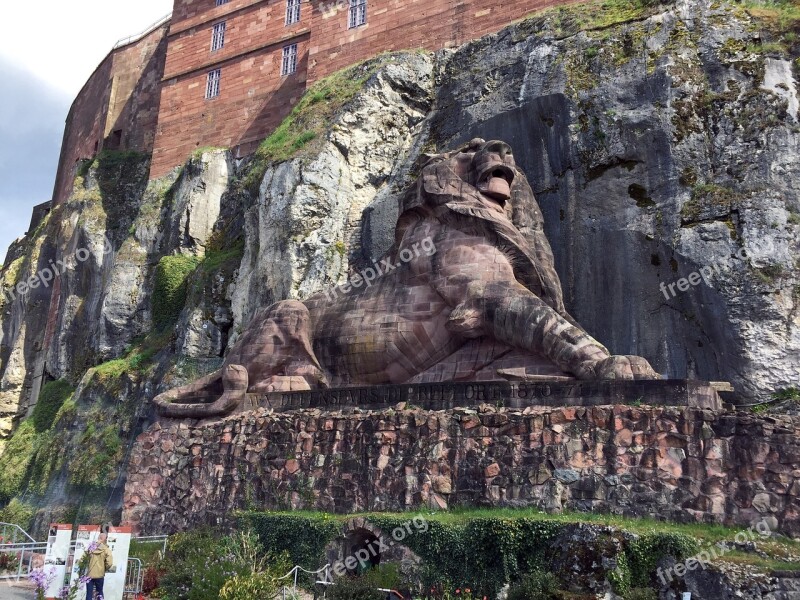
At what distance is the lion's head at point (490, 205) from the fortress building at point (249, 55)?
1047 centimetres

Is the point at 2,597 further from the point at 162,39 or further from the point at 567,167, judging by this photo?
the point at 162,39

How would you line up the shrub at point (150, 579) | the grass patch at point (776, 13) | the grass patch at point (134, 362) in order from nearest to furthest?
the shrub at point (150, 579), the grass patch at point (776, 13), the grass patch at point (134, 362)

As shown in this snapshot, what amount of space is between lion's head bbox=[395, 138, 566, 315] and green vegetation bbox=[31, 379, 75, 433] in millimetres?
20149

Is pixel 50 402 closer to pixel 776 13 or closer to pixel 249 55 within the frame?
pixel 249 55

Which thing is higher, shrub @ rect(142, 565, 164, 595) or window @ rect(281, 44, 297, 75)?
window @ rect(281, 44, 297, 75)

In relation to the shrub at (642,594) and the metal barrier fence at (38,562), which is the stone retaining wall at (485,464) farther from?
the shrub at (642,594)

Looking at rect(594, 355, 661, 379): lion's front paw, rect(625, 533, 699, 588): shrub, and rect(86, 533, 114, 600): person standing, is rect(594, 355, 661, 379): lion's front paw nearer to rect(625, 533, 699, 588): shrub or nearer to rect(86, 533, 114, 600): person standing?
rect(625, 533, 699, 588): shrub

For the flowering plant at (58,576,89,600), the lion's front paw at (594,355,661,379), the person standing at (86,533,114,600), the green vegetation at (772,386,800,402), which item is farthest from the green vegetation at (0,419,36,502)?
the green vegetation at (772,386,800,402)

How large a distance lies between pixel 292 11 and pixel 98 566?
26.0 meters

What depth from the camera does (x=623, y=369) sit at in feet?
32.0

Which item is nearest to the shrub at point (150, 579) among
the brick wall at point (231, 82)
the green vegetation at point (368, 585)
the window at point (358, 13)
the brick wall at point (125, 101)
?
the green vegetation at point (368, 585)

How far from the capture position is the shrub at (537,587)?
26.8 feet

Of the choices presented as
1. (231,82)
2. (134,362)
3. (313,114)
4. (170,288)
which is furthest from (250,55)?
(134,362)

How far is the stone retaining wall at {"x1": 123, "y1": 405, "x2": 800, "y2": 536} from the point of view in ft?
28.0
